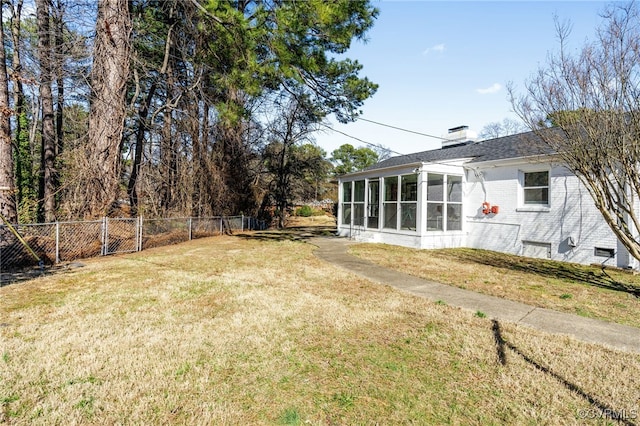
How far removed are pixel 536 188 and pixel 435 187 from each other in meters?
3.11

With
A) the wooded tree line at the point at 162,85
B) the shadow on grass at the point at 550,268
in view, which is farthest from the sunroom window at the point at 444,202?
the wooded tree line at the point at 162,85

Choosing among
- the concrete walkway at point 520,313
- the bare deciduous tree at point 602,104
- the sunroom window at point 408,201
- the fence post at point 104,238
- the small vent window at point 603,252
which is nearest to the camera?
the concrete walkway at point 520,313

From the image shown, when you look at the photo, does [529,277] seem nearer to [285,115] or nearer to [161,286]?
[161,286]

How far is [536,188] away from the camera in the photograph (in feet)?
33.9

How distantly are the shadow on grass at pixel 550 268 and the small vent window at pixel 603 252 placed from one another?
50cm

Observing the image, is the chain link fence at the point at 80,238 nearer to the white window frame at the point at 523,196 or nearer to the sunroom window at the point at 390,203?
the sunroom window at the point at 390,203

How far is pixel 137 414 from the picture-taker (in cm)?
229

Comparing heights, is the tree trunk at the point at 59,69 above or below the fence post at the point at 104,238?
above

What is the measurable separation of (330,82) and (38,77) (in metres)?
9.53

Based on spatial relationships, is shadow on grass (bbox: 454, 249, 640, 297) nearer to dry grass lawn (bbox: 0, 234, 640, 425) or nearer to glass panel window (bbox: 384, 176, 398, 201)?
glass panel window (bbox: 384, 176, 398, 201)

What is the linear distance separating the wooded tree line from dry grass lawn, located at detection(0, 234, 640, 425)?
5905 millimetres

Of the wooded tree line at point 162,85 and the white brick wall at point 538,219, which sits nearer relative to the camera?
the white brick wall at point 538,219

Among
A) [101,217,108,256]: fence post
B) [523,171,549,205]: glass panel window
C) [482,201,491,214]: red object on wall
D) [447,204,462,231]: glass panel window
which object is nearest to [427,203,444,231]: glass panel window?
[447,204,462,231]: glass panel window

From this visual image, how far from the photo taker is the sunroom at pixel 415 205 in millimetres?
11273
